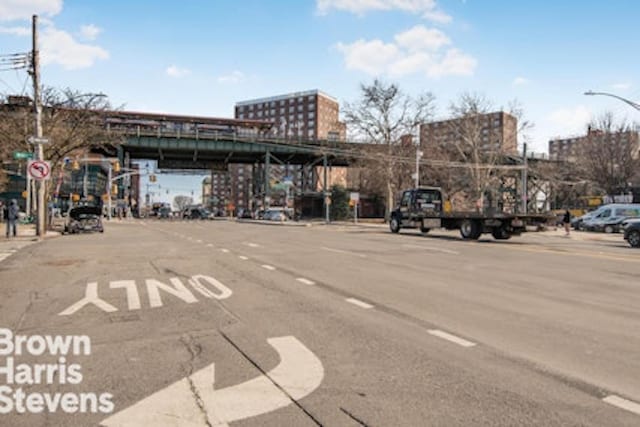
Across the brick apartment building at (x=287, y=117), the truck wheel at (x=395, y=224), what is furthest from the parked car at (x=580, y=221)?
the brick apartment building at (x=287, y=117)

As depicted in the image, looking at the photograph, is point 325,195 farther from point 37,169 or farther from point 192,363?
point 192,363

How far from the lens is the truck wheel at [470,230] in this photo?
22.8m

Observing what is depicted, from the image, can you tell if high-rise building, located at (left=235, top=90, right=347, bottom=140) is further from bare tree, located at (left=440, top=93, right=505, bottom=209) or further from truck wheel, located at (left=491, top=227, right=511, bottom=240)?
truck wheel, located at (left=491, top=227, right=511, bottom=240)

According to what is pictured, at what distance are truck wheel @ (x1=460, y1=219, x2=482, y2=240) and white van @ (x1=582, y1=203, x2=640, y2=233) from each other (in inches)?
790

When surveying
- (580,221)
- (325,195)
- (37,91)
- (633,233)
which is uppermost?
(37,91)

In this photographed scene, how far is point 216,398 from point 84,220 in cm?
2930

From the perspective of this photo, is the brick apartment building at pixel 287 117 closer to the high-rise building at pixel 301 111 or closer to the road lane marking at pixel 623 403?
the high-rise building at pixel 301 111

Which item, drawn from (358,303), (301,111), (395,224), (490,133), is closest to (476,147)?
(490,133)

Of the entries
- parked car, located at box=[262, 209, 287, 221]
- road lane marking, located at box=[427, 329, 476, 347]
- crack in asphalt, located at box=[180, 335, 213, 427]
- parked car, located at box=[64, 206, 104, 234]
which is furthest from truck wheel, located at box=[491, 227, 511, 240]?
parked car, located at box=[262, 209, 287, 221]

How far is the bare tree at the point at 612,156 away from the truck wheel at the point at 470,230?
4050cm

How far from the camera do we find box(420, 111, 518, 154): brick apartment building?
55.4 metres

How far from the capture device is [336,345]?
18.2ft

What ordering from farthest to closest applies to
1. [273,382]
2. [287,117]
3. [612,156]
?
[287,117] → [612,156] → [273,382]

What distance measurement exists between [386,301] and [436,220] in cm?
1838
